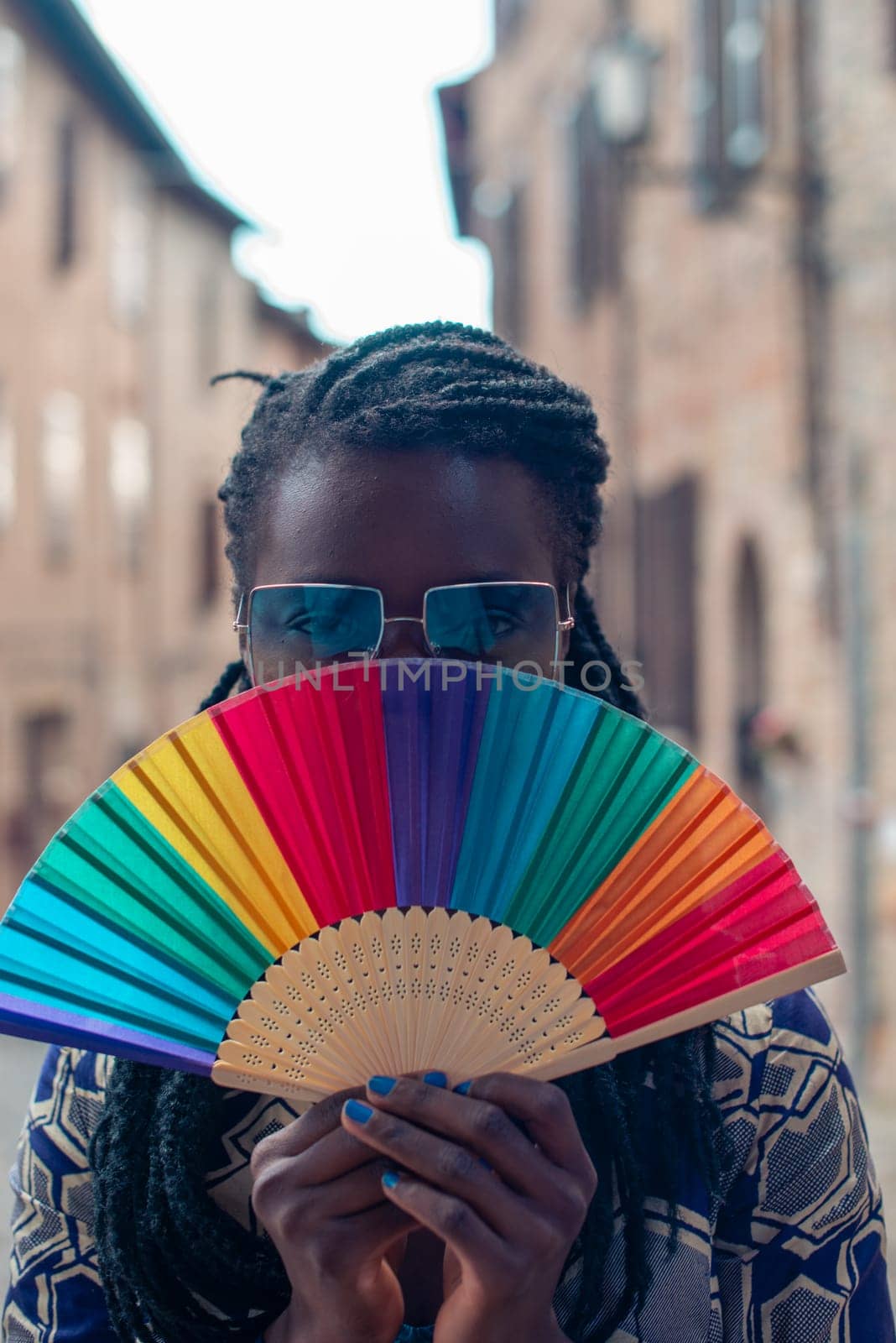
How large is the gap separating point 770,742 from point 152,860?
6.60m

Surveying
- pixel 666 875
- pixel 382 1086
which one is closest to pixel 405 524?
pixel 666 875

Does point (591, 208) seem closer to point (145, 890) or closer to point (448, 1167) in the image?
point (145, 890)

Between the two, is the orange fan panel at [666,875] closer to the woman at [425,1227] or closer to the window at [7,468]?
the woman at [425,1227]

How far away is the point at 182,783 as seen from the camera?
1282 mm

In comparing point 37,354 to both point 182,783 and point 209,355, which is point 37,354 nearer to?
point 209,355

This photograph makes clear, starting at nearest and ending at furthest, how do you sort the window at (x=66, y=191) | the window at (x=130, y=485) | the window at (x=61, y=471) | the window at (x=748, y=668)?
the window at (x=748, y=668) < the window at (x=61, y=471) < the window at (x=66, y=191) < the window at (x=130, y=485)

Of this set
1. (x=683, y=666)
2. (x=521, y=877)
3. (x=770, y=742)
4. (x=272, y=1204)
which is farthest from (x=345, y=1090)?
(x=683, y=666)

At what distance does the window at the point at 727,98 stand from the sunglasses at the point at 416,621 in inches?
286

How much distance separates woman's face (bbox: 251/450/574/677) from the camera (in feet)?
4.55

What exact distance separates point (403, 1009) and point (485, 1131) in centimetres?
13

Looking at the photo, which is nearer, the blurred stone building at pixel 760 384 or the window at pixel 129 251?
the blurred stone building at pixel 760 384

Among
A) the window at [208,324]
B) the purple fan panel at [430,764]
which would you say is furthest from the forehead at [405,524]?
the window at [208,324]

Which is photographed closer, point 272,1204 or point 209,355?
point 272,1204

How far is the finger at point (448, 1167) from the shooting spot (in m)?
1.12
